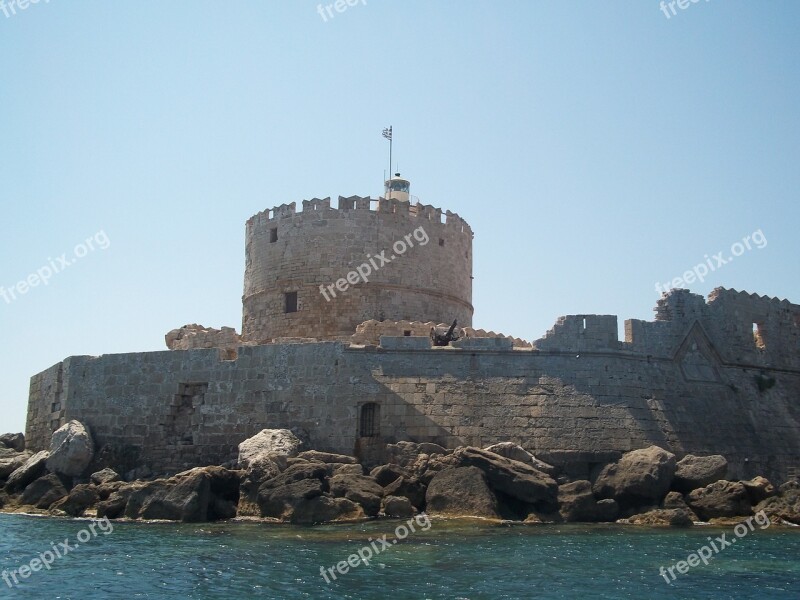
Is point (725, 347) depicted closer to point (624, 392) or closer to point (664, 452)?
point (624, 392)

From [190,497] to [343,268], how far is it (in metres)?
8.52

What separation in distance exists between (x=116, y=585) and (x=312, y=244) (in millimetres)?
13096

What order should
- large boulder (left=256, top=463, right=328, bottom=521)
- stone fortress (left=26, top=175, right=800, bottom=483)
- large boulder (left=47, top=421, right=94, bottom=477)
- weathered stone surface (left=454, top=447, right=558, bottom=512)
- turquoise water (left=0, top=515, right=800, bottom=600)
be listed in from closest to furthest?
turquoise water (left=0, top=515, right=800, bottom=600)
large boulder (left=256, top=463, right=328, bottom=521)
weathered stone surface (left=454, top=447, right=558, bottom=512)
stone fortress (left=26, top=175, right=800, bottom=483)
large boulder (left=47, top=421, right=94, bottom=477)

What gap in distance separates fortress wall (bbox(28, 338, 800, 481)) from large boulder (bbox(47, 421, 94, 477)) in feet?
2.18

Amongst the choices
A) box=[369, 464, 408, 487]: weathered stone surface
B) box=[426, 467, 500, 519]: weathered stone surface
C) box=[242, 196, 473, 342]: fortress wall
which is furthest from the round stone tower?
box=[426, 467, 500, 519]: weathered stone surface

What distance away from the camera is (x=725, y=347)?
20953mm

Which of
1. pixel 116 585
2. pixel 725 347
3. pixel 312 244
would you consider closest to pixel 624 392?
pixel 725 347

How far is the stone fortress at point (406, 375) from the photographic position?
17.9 meters

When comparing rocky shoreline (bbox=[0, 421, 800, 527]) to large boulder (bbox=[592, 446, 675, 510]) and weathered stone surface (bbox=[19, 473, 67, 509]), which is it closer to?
large boulder (bbox=[592, 446, 675, 510])

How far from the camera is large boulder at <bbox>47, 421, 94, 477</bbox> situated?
19.3m

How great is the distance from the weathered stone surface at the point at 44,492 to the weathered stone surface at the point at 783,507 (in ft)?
45.0

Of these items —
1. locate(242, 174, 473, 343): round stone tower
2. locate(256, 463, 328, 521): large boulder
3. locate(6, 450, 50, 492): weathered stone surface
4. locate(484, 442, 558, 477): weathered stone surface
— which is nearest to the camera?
locate(256, 463, 328, 521): large boulder

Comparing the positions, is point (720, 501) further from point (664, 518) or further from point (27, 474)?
point (27, 474)

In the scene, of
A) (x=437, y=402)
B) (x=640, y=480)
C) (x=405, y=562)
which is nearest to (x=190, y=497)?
(x=437, y=402)
